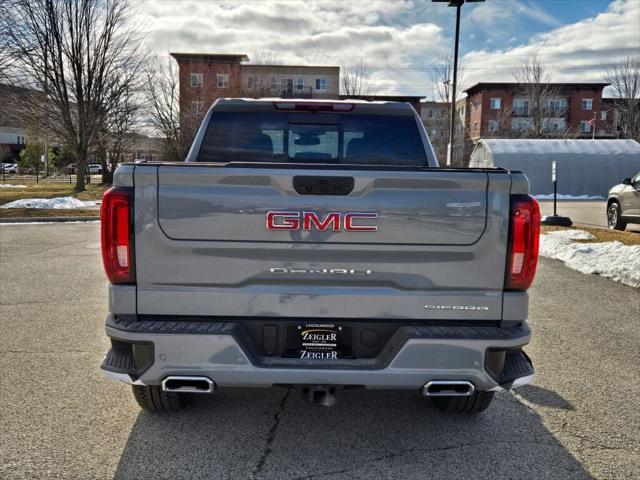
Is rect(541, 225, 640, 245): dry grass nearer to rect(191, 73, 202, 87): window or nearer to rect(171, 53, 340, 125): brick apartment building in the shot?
rect(171, 53, 340, 125): brick apartment building

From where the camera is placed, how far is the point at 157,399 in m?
3.37

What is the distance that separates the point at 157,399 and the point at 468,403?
204 cm

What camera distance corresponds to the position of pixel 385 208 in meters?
2.61

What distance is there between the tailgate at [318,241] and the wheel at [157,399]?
0.89m

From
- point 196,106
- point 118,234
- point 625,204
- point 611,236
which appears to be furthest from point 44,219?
point 196,106

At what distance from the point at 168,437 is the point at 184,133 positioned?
117 ft

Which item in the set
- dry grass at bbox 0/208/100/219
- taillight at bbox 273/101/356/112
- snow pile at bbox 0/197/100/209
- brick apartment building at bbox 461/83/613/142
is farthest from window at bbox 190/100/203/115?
taillight at bbox 273/101/356/112

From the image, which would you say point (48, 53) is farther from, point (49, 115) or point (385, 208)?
point (385, 208)

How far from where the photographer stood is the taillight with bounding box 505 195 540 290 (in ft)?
8.64

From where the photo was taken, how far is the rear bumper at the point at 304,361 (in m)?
2.62

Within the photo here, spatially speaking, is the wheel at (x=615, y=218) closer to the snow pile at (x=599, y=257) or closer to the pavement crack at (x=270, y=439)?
the snow pile at (x=599, y=257)

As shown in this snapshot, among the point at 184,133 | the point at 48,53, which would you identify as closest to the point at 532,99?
the point at 184,133

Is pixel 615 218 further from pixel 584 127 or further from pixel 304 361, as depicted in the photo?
pixel 584 127

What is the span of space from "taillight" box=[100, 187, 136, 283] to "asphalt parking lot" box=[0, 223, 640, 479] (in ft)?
3.73
